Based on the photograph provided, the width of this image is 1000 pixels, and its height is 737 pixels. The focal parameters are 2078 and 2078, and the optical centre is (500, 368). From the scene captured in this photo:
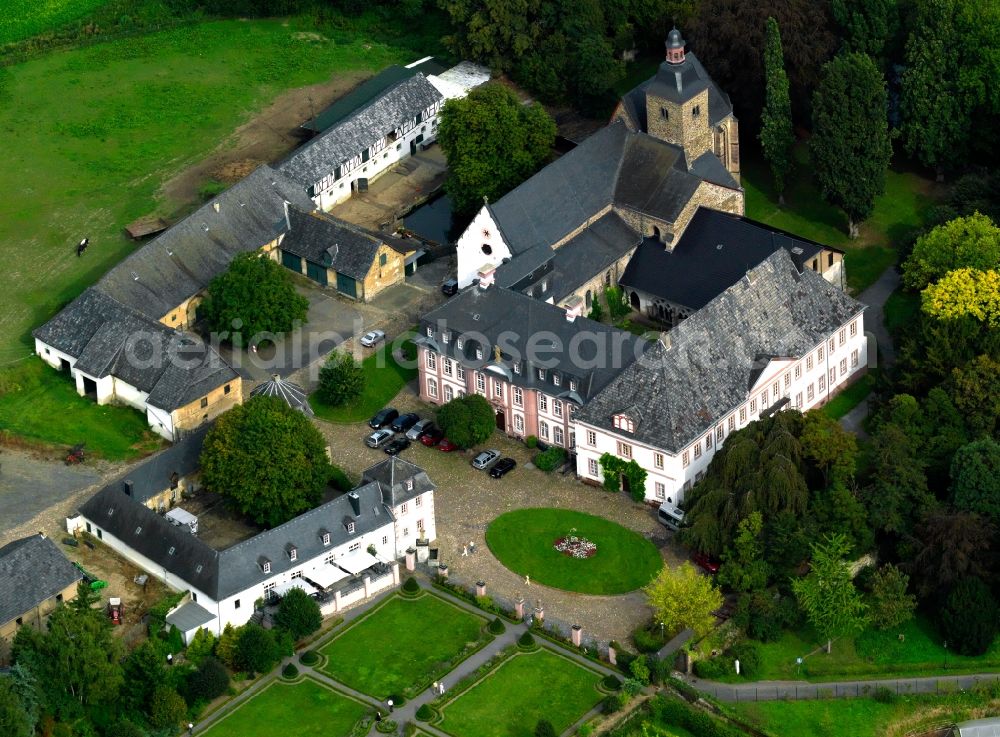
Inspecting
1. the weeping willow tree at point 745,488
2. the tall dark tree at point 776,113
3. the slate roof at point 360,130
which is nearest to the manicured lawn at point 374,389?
the slate roof at point 360,130

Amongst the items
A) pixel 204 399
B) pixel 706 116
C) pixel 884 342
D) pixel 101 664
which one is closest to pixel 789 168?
pixel 706 116

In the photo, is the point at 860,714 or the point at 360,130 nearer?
the point at 860,714

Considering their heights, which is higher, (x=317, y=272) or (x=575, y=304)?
(x=317, y=272)

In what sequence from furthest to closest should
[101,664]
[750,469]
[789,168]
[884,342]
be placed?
[789,168] → [884,342] → [750,469] → [101,664]

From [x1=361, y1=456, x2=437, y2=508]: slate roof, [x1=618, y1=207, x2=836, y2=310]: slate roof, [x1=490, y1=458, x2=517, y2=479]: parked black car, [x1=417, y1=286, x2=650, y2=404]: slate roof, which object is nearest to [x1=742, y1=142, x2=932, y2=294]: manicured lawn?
[x1=618, y1=207, x2=836, y2=310]: slate roof

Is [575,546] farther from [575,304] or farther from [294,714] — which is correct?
[575,304]

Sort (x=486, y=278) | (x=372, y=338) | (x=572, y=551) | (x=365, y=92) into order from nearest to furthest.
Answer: (x=572, y=551)
(x=486, y=278)
(x=372, y=338)
(x=365, y=92)

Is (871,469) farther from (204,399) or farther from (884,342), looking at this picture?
(204,399)

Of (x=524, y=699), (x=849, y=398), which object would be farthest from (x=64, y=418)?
(x=849, y=398)
